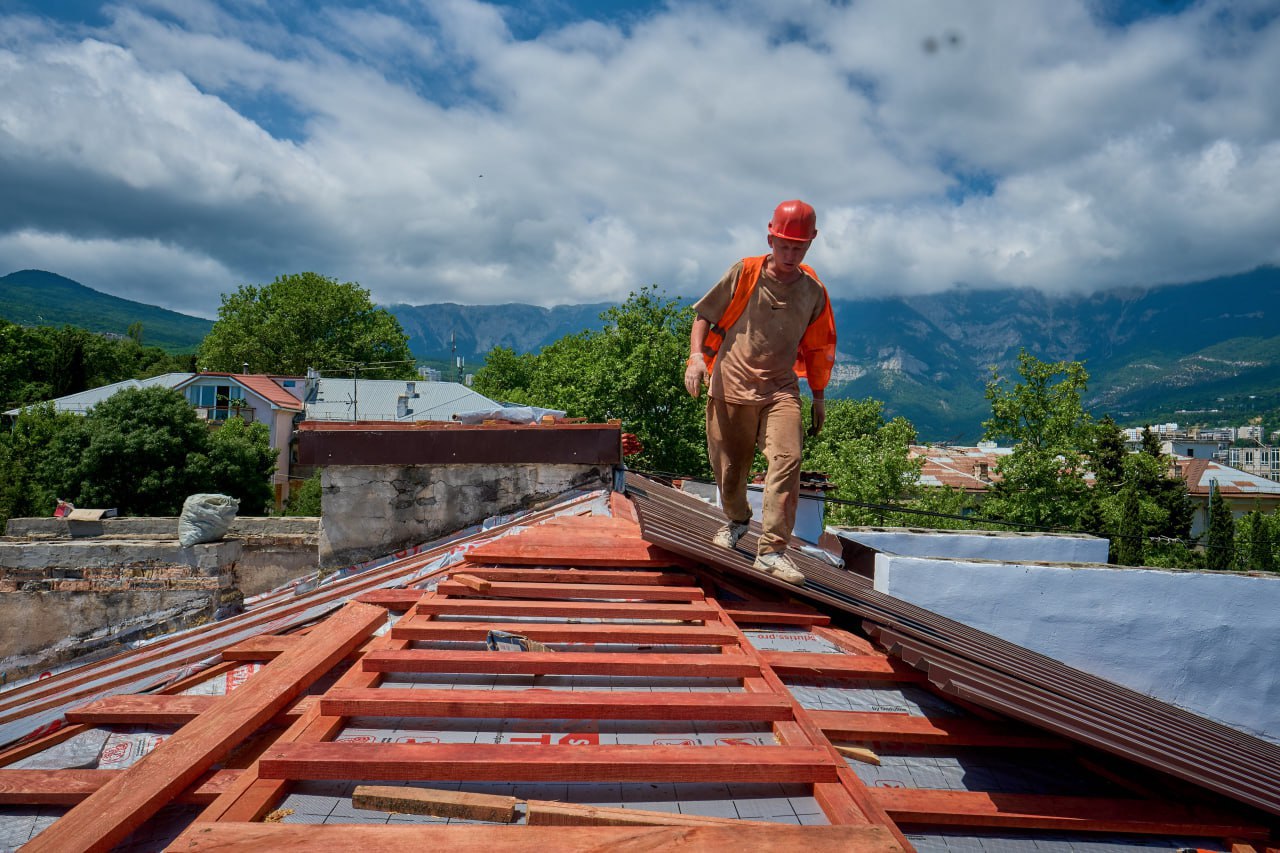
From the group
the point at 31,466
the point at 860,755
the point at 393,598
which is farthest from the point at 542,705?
the point at 31,466

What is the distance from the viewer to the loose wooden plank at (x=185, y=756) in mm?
1631

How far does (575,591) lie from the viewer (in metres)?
3.76

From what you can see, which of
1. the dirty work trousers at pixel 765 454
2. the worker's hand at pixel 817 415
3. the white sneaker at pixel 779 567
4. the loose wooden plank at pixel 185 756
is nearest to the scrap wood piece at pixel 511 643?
the loose wooden plank at pixel 185 756

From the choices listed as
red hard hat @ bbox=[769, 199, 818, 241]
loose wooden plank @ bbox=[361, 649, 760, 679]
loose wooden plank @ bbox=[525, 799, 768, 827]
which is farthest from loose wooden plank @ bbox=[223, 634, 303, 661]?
red hard hat @ bbox=[769, 199, 818, 241]

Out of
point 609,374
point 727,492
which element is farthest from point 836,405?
point 727,492

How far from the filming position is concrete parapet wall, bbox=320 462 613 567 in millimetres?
7223

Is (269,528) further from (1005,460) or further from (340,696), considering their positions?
(1005,460)

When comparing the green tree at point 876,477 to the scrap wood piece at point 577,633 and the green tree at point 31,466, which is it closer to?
the scrap wood piece at point 577,633

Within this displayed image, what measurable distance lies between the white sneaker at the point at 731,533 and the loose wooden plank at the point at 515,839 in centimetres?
308

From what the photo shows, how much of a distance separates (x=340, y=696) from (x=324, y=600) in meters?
A: 2.00

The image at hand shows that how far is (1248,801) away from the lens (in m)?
2.32

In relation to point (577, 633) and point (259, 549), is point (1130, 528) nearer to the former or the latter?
point (259, 549)

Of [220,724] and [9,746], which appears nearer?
[220,724]

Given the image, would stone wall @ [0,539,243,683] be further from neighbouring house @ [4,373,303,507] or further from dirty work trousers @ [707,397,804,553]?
neighbouring house @ [4,373,303,507]
